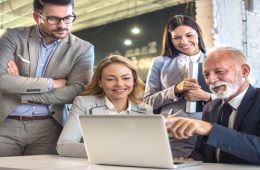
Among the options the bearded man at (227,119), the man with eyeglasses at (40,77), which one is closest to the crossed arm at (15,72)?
the man with eyeglasses at (40,77)

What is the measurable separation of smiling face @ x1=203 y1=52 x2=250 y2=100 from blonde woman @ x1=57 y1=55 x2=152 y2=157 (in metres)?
0.42

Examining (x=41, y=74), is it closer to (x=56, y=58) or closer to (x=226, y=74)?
(x=56, y=58)

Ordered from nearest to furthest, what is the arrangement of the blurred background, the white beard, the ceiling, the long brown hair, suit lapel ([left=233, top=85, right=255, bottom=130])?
1. suit lapel ([left=233, top=85, right=255, bottom=130])
2. the white beard
3. the long brown hair
4. the blurred background
5. the ceiling

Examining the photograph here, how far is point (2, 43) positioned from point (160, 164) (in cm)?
128

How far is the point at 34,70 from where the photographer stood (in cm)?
215

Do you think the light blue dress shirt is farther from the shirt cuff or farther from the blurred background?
the blurred background

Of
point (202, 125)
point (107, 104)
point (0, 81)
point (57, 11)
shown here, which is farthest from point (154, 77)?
point (202, 125)

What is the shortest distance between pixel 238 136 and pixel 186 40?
Answer: 1.00m

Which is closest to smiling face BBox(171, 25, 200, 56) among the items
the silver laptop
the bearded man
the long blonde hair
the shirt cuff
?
the long blonde hair

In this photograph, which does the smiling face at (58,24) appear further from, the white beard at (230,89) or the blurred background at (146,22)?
the blurred background at (146,22)

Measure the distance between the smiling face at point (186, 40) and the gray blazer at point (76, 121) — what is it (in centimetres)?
43

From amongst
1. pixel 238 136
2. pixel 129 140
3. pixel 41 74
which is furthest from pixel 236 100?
pixel 41 74

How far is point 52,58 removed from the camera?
7.10 ft

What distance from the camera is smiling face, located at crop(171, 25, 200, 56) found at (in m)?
2.26
